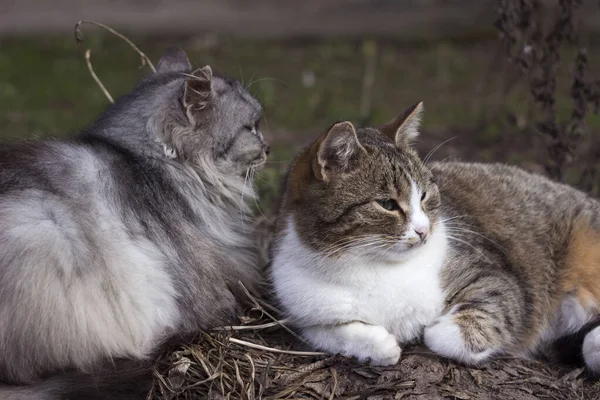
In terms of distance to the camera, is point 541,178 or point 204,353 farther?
point 541,178

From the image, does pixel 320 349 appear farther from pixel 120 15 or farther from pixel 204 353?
pixel 120 15

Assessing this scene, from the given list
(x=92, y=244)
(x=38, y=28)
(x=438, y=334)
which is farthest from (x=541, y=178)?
(x=38, y=28)

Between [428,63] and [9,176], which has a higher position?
[9,176]

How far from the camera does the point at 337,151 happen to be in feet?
11.3

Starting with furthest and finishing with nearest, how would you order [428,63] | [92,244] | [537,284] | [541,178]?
[428,63] → [541,178] → [537,284] → [92,244]

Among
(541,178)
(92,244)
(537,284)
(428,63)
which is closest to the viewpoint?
(92,244)

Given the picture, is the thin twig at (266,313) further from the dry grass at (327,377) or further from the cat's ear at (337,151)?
the cat's ear at (337,151)

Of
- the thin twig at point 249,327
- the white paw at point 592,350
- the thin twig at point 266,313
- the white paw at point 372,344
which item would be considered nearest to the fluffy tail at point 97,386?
the thin twig at point 249,327

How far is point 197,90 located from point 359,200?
0.99 m

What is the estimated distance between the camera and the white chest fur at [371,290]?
350cm

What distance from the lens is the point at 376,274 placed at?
350 cm

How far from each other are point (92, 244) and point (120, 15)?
6.68 meters

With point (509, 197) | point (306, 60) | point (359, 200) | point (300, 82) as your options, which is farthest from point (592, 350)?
point (306, 60)

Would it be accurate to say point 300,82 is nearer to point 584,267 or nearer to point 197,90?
point 197,90
